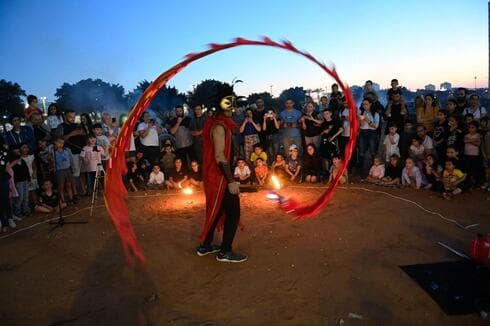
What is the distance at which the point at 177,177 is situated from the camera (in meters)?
9.56

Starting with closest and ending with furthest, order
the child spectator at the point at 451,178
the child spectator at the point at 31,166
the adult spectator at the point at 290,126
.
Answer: the child spectator at the point at 451,178 < the child spectator at the point at 31,166 < the adult spectator at the point at 290,126

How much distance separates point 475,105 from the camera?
862 cm

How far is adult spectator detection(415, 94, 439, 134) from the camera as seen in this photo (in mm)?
9123

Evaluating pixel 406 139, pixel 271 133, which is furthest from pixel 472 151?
pixel 271 133

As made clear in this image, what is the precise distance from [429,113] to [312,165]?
323 cm

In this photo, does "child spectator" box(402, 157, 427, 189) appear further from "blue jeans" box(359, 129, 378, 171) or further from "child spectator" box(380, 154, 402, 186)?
"blue jeans" box(359, 129, 378, 171)

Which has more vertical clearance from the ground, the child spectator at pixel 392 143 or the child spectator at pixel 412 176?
the child spectator at pixel 392 143

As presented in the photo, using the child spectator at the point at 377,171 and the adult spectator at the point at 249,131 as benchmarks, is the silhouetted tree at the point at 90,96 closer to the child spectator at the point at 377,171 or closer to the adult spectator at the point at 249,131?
the adult spectator at the point at 249,131

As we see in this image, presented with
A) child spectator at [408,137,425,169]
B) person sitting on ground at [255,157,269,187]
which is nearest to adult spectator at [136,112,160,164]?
person sitting on ground at [255,157,269,187]

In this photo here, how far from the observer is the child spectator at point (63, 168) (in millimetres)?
8148

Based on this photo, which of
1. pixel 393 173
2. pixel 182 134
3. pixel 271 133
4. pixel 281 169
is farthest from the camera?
pixel 271 133

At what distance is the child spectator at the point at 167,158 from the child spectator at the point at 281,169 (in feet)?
9.21

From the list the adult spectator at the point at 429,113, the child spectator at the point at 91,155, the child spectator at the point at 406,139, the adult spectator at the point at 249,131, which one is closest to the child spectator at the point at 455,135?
the adult spectator at the point at 429,113

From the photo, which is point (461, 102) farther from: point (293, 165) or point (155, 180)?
point (155, 180)
